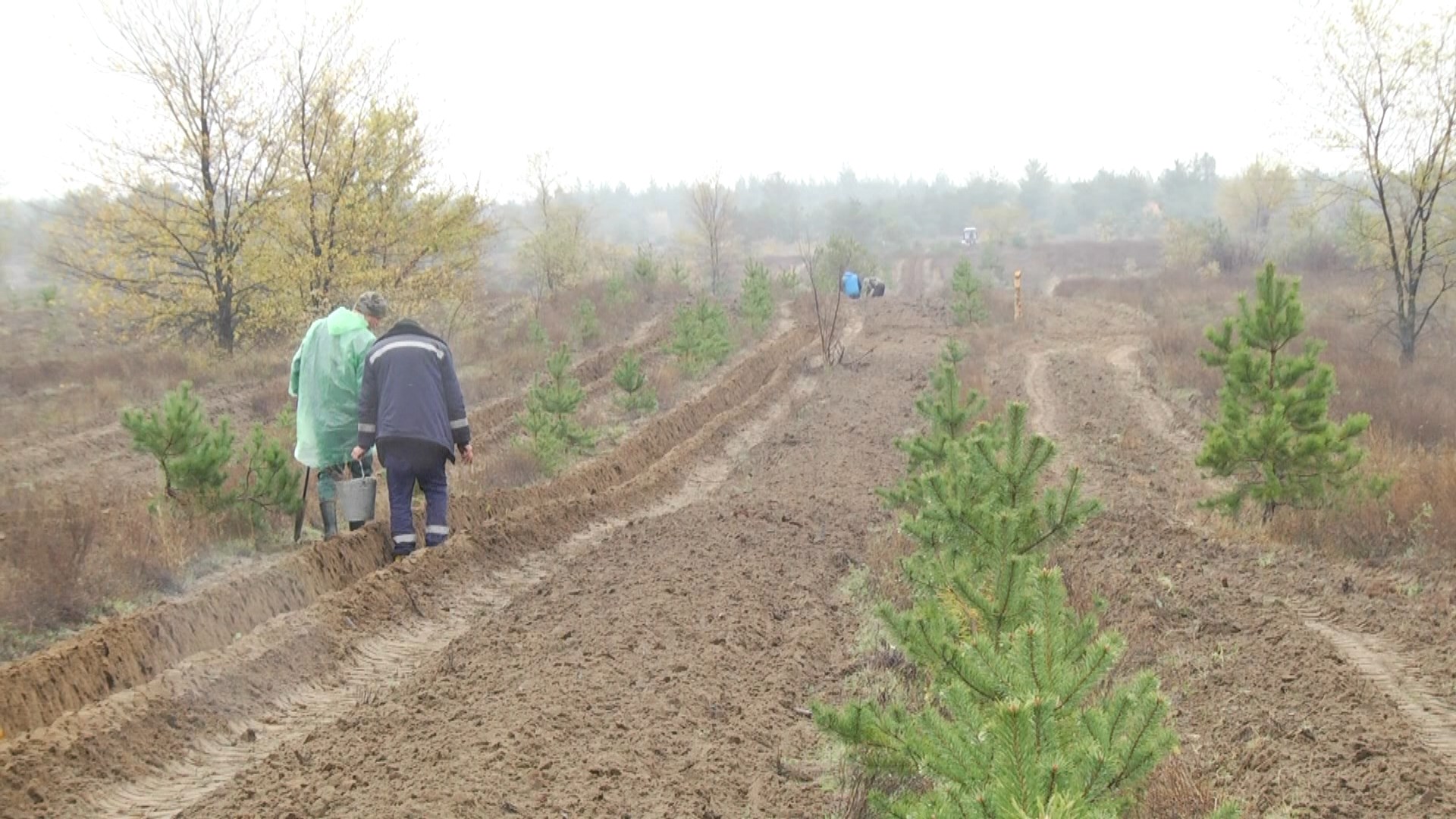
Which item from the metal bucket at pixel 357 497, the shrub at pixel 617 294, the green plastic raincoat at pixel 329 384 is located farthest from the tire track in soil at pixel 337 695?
the shrub at pixel 617 294

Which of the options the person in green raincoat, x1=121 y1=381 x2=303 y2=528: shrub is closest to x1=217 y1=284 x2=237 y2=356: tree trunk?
x1=121 y1=381 x2=303 y2=528: shrub

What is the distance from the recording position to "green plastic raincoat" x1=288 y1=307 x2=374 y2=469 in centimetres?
775

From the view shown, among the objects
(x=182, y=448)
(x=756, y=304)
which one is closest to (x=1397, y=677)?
(x=182, y=448)

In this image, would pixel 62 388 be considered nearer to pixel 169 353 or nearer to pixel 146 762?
pixel 169 353

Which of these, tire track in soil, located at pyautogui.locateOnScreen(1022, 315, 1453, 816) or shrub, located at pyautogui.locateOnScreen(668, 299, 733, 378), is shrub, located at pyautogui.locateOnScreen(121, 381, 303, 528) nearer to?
tire track in soil, located at pyautogui.locateOnScreen(1022, 315, 1453, 816)

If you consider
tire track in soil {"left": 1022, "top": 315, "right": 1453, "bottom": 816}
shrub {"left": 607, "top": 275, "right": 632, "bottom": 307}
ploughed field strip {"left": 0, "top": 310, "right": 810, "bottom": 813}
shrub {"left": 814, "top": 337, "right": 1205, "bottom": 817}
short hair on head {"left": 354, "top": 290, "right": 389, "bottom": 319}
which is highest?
short hair on head {"left": 354, "top": 290, "right": 389, "bottom": 319}

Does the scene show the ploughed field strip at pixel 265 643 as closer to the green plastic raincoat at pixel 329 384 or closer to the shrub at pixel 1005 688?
the green plastic raincoat at pixel 329 384

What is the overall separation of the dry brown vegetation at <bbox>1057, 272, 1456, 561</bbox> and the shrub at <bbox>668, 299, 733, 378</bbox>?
9.70 m

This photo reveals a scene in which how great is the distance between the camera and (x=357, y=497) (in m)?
7.76

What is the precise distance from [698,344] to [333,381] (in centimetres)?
1414

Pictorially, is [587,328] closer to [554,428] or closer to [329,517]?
[554,428]

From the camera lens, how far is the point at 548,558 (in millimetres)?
8578

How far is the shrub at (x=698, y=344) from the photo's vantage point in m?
21.2

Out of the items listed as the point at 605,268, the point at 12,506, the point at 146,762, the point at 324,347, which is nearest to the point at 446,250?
the point at 12,506
